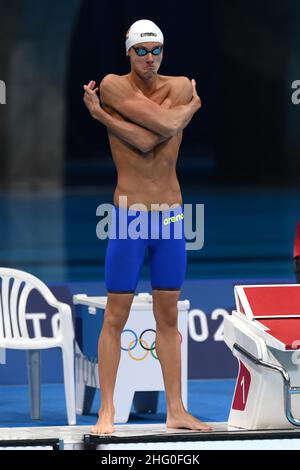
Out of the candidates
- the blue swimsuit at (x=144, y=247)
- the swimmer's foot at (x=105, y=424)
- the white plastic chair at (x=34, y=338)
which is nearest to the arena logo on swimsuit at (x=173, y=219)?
the blue swimsuit at (x=144, y=247)

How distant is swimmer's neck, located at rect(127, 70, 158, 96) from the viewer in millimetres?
6805

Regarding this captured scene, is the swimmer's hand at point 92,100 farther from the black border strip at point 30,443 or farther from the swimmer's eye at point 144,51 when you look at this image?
the black border strip at point 30,443

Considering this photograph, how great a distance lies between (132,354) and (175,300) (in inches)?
51.4

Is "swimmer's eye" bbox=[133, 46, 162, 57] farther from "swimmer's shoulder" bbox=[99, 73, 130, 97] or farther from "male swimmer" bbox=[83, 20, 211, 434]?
"swimmer's shoulder" bbox=[99, 73, 130, 97]

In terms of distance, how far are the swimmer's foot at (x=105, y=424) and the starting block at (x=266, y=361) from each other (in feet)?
2.21

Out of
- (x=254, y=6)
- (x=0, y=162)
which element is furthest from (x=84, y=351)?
(x=254, y=6)

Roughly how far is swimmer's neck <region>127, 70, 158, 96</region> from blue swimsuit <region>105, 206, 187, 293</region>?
0.61 metres

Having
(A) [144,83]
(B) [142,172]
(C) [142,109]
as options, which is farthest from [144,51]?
(B) [142,172]

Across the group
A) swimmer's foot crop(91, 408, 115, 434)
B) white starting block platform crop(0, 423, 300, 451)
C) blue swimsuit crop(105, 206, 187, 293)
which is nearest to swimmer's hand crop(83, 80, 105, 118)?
blue swimsuit crop(105, 206, 187, 293)

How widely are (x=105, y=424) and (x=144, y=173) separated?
1243 millimetres

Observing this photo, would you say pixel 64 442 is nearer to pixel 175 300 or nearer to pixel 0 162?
pixel 175 300

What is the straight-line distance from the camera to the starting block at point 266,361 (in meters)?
6.65
